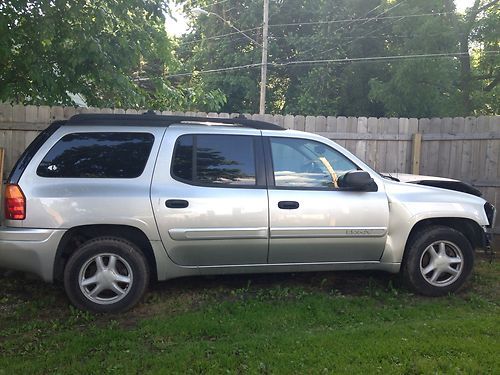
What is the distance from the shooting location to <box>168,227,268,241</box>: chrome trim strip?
464 cm

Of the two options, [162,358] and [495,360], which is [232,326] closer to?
[162,358]

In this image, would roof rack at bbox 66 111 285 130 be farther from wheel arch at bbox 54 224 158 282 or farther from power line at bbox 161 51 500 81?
power line at bbox 161 51 500 81

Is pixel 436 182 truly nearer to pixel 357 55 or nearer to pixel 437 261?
pixel 437 261

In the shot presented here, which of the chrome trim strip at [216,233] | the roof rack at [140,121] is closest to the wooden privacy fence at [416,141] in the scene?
the roof rack at [140,121]

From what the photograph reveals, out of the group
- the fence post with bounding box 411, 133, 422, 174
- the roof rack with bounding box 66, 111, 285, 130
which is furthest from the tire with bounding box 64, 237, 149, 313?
the fence post with bounding box 411, 133, 422, 174

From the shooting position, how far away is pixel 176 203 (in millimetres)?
4633

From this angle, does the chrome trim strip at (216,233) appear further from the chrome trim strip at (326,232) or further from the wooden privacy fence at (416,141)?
the wooden privacy fence at (416,141)

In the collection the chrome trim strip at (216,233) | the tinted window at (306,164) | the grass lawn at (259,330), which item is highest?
the tinted window at (306,164)

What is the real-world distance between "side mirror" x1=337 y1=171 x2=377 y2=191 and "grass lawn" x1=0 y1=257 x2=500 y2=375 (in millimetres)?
1116

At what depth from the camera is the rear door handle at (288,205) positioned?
4.83m

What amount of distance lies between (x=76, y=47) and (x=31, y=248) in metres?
3.22

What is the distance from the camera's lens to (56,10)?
6121 mm

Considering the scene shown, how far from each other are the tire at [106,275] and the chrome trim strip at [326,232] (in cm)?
133

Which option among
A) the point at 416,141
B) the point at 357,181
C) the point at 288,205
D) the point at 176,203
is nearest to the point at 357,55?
the point at 416,141
